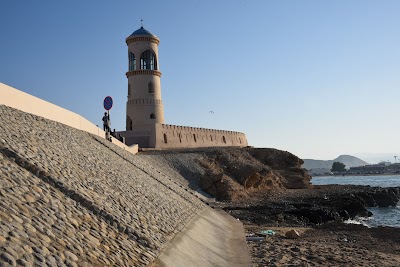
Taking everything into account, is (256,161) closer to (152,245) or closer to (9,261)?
(152,245)

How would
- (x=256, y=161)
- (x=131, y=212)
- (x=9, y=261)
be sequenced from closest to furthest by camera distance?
(x=9, y=261) < (x=131, y=212) < (x=256, y=161)

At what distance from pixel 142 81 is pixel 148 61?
7.69ft

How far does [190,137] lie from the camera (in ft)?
151

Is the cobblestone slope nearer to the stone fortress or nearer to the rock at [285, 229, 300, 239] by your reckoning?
the rock at [285, 229, 300, 239]

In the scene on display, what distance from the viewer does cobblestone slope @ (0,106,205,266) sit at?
6527 mm

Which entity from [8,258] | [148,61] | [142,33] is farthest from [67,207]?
[142,33]

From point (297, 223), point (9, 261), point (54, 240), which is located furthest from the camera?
point (297, 223)

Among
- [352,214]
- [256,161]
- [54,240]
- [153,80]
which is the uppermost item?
[153,80]

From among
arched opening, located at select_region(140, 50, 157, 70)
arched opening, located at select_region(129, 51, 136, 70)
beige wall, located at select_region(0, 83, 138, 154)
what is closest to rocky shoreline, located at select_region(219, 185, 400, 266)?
beige wall, located at select_region(0, 83, 138, 154)

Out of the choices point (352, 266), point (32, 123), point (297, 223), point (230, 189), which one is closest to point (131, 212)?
point (32, 123)

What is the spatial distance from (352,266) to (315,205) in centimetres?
1865

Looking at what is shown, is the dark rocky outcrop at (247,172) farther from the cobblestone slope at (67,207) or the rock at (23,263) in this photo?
the rock at (23,263)

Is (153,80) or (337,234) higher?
(153,80)

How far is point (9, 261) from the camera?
5418 millimetres
